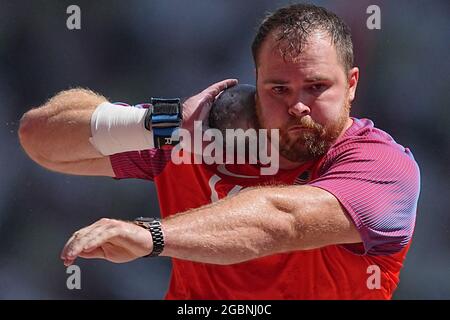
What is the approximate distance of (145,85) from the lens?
18.6ft

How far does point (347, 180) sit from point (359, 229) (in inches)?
6.9

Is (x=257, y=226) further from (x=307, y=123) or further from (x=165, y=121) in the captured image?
(x=165, y=121)

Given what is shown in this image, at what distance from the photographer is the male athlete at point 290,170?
3.21 meters

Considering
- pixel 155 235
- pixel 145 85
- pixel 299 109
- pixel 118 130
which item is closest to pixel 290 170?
pixel 299 109

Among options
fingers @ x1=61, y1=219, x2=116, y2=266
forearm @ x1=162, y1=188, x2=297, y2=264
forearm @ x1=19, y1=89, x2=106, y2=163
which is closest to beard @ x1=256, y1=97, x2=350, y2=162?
forearm @ x1=162, y1=188, x2=297, y2=264

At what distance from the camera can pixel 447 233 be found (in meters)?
5.51

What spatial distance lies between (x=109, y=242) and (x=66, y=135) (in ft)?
5.21

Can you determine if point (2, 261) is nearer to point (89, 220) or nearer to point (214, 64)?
point (89, 220)

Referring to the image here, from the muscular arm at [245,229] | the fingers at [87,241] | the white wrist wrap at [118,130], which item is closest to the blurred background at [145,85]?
the white wrist wrap at [118,130]

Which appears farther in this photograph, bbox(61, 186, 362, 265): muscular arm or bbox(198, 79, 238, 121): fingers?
bbox(198, 79, 238, 121): fingers

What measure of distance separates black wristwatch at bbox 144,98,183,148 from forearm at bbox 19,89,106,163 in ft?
1.22

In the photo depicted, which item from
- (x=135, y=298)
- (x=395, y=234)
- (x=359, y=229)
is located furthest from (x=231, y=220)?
(x=135, y=298)

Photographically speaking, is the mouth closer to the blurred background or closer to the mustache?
the mustache

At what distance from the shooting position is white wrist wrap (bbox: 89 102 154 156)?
3918mm
